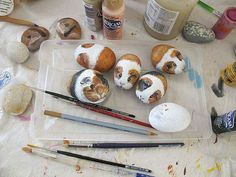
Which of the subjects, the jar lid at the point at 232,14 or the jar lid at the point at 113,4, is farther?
the jar lid at the point at 232,14

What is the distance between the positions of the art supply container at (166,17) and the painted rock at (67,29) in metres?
0.16

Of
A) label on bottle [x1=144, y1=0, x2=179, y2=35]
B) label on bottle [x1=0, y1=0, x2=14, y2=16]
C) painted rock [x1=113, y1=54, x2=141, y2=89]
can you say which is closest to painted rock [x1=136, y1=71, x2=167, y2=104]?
painted rock [x1=113, y1=54, x2=141, y2=89]

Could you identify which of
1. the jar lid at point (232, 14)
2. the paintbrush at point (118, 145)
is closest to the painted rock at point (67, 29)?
the paintbrush at point (118, 145)

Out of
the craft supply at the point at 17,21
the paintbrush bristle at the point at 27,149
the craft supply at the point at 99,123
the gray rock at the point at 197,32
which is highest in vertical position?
the gray rock at the point at 197,32

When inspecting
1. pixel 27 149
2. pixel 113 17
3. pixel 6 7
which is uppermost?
pixel 113 17

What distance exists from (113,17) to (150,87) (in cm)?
16

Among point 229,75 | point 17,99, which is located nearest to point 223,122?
point 229,75

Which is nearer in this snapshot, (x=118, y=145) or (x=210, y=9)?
(x=118, y=145)

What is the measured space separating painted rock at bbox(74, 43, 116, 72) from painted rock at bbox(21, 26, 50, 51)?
0.35ft

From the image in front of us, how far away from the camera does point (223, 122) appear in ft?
1.90

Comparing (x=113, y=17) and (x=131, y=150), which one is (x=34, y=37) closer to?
(x=113, y=17)

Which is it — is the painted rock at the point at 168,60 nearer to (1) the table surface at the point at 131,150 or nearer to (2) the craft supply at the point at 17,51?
(1) the table surface at the point at 131,150

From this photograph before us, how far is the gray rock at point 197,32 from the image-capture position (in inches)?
26.0

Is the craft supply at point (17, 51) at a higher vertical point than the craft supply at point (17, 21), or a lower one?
lower
